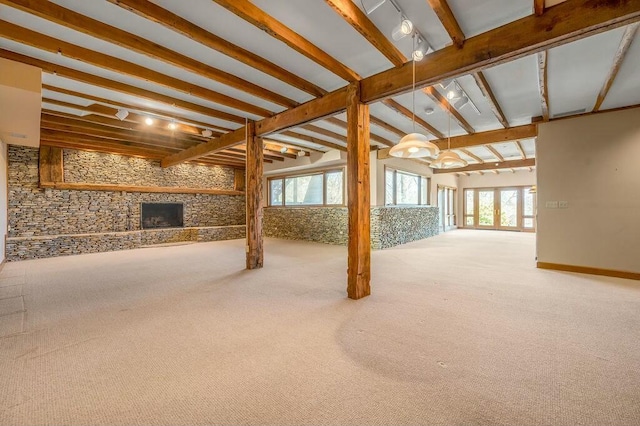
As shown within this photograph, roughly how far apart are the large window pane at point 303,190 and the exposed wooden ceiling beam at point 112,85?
4.64 metres

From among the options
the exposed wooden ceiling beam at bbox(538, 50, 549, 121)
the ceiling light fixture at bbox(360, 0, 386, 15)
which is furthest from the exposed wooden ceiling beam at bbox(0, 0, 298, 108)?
the exposed wooden ceiling beam at bbox(538, 50, 549, 121)

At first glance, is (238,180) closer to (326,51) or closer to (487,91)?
(326,51)

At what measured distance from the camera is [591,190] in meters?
4.54

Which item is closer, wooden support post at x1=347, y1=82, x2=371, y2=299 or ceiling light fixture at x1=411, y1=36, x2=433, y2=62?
ceiling light fixture at x1=411, y1=36, x2=433, y2=62

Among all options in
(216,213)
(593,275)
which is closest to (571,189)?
(593,275)

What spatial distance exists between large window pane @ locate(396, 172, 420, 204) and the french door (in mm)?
5150

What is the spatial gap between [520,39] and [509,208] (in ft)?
40.3

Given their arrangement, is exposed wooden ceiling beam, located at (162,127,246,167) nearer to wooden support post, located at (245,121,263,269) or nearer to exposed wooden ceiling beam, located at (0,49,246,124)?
wooden support post, located at (245,121,263,269)

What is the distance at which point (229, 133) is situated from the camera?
5.55 m

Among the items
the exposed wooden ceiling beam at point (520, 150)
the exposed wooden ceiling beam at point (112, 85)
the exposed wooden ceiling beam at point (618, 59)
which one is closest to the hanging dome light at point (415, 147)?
the exposed wooden ceiling beam at point (618, 59)

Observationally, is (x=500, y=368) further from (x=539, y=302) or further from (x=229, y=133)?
(x=229, y=133)

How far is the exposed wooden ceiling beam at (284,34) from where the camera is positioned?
2.11 m

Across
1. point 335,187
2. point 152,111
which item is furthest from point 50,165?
point 335,187

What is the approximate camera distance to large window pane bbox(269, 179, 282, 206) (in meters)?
10.5
